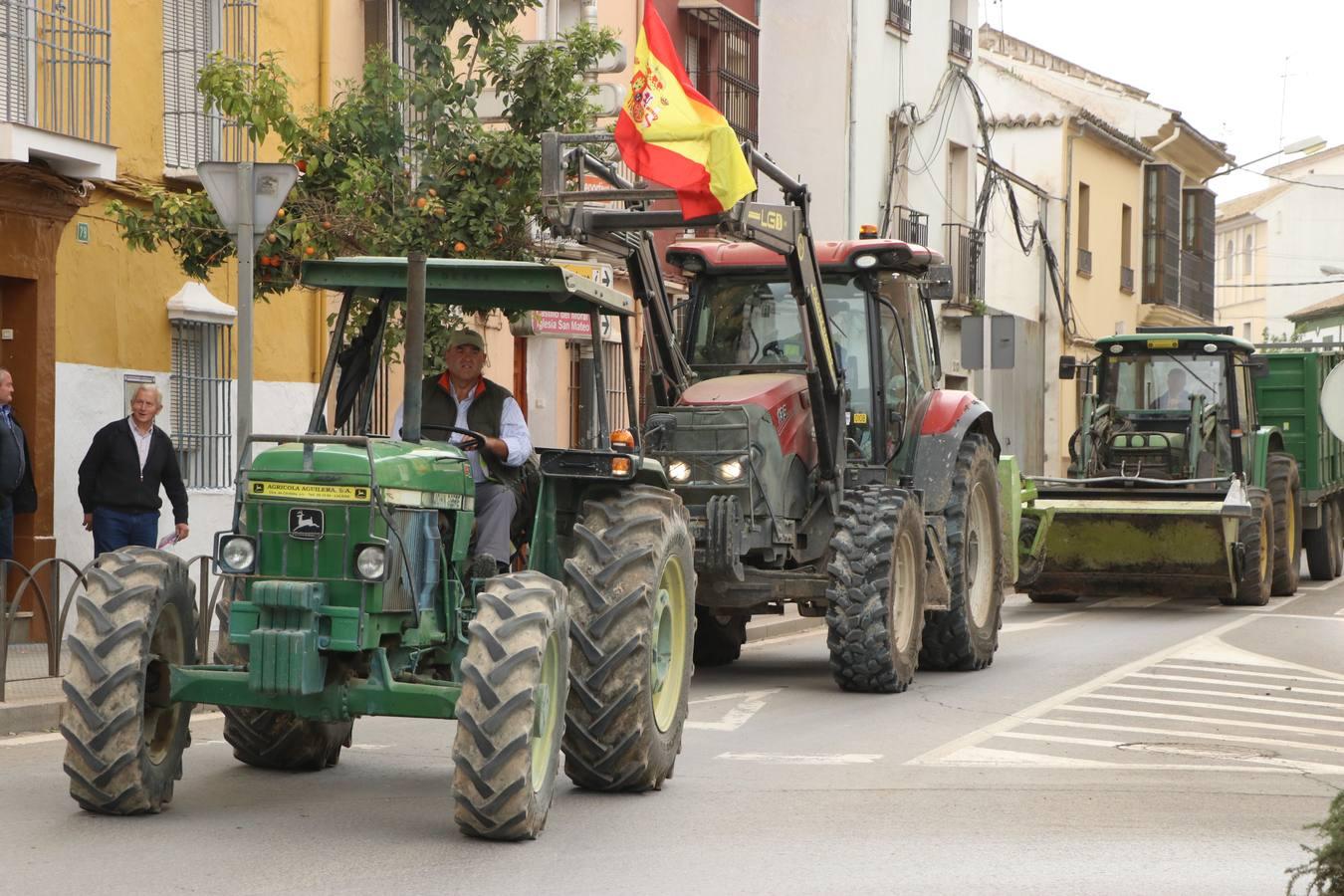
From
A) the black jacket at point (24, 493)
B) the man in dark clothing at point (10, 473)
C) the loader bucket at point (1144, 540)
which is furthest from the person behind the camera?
the loader bucket at point (1144, 540)

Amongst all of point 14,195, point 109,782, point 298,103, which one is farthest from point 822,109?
point 109,782

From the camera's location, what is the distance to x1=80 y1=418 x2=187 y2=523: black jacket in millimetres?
14117

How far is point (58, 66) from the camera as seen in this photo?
15.6 metres

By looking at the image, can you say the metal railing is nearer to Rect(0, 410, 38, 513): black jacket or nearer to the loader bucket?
Rect(0, 410, 38, 513): black jacket

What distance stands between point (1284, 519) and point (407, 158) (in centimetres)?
1088

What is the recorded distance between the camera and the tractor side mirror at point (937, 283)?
14.3 meters

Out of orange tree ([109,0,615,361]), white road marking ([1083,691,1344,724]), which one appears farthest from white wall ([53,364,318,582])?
white road marking ([1083,691,1344,724])

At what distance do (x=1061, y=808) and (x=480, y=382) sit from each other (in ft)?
9.75

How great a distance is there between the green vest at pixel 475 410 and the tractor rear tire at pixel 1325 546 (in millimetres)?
18684

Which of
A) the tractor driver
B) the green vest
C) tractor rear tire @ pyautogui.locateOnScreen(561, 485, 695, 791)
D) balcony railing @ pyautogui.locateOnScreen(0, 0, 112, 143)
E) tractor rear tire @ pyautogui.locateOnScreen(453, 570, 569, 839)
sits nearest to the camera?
tractor rear tire @ pyautogui.locateOnScreen(453, 570, 569, 839)

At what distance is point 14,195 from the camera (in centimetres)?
1501

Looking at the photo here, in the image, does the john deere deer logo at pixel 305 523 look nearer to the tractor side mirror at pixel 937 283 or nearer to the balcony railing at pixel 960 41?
the tractor side mirror at pixel 937 283

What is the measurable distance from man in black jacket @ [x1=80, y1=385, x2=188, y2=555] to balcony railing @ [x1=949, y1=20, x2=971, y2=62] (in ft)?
79.0

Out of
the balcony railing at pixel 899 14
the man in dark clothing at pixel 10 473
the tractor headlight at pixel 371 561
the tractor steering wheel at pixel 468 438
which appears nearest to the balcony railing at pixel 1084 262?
the balcony railing at pixel 899 14
